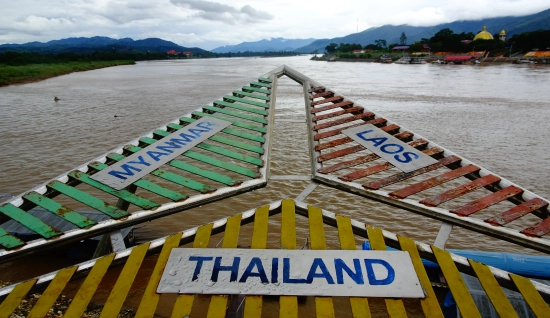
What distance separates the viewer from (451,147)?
12.2m

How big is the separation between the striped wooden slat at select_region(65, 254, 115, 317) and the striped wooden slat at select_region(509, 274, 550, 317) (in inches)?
113

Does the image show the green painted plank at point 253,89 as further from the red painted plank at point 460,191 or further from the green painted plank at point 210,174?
the red painted plank at point 460,191

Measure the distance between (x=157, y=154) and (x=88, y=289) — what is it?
2193 millimetres

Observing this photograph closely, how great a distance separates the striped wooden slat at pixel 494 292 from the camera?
2186 mm

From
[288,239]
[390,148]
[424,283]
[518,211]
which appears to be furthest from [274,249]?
[390,148]

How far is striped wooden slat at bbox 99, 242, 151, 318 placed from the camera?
2.22 m

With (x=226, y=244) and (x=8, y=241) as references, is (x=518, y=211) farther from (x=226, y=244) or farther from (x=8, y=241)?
(x=8, y=241)

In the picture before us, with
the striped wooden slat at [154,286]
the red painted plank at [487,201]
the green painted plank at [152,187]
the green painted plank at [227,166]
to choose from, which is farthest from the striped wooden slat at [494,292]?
the green painted plank at [152,187]

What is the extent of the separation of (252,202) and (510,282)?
581cm

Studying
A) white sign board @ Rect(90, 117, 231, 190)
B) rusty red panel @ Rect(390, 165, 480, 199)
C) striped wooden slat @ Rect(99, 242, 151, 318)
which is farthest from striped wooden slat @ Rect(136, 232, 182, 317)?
rusty red panel @ Rect(390, 165, 480, 199)

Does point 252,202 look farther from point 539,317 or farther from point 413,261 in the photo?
point 539,317

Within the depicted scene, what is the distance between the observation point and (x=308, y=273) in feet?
7.98

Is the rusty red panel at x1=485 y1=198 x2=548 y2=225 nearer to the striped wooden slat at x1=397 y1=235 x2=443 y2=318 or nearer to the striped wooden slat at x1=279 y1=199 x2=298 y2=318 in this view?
the striped wooden slat at x1=397 y1=235 x2=443 y2=318

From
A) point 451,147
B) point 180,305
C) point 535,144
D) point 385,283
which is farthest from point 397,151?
point 535,144
